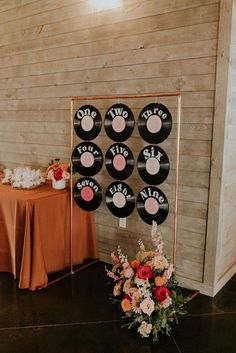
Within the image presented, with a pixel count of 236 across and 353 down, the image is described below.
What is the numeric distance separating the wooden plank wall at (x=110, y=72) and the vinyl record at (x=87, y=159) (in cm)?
53

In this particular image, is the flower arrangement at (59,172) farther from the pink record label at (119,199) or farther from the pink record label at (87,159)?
the pink record label at (119,199)

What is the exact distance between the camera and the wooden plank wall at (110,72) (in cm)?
270

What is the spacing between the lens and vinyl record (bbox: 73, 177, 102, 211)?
3.07m

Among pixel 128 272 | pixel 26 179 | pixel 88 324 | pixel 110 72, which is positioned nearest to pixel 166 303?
pixel 128 272

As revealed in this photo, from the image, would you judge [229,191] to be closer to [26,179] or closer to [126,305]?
[126,305]

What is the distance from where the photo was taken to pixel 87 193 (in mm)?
3104

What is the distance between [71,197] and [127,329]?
1280 mm

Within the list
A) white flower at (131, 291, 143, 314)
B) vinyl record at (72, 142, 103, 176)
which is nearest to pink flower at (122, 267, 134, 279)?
white flower at (131, 291, 143, 314)

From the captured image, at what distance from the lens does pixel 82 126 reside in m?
3.06

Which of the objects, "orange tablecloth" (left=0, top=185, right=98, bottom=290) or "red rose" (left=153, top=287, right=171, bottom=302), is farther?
"orange tablecloth" (left=0, top=185, right=98, bottom=290)

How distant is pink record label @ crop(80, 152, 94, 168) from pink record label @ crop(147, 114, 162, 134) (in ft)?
2.04

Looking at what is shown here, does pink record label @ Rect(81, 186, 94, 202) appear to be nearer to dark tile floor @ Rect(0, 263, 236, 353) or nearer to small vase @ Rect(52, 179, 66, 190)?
small vase @ Rect(52, 179, 66, 190)

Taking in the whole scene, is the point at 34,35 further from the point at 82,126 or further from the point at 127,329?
the point at 127,329

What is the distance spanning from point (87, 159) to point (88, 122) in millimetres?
325
